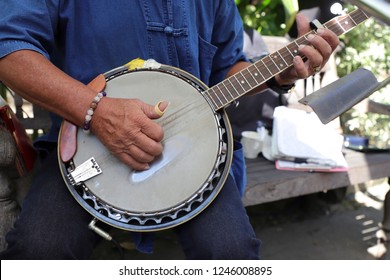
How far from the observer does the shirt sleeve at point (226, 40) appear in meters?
1.66

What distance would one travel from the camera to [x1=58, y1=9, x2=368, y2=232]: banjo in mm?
1289

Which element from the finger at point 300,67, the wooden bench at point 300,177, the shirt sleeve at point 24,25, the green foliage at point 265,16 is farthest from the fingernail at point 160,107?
the green foliage at point 265,16

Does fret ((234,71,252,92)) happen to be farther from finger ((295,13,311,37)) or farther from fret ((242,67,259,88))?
finger ((295,13,311,37))

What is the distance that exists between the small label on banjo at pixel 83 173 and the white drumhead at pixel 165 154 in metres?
0.02

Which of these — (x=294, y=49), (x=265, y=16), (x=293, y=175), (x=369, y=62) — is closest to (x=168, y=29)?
(x=294, y=49)

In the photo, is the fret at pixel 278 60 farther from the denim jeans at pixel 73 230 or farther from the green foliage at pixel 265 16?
the green foliage at pixel 265 16

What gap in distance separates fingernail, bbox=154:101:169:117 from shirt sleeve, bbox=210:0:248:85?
458 mm

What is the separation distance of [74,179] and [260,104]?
59.7 inches

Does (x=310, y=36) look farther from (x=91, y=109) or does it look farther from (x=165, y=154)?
(x=91, y=109)

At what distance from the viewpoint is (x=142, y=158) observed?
4.17ft

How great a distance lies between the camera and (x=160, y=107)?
1312 millimetres

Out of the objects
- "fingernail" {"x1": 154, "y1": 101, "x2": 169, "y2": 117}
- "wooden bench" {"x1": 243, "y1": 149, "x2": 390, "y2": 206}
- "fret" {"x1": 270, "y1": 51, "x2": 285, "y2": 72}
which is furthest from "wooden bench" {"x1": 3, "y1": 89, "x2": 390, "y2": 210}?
"fingernail" {"x1": 154, "y1": 101, "x2": 169, "y2": 117}
